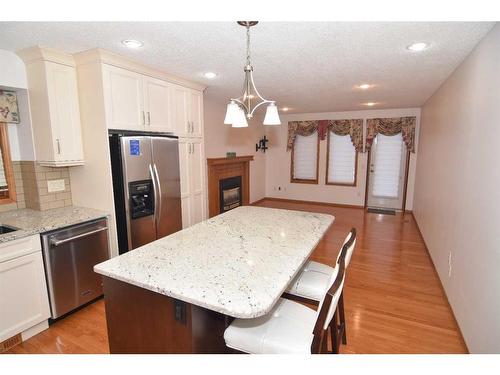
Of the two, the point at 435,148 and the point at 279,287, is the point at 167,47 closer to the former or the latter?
the point at 279,287

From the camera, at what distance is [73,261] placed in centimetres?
227

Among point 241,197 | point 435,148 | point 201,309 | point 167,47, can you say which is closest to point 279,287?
point 201,309

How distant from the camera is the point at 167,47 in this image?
7.18ft

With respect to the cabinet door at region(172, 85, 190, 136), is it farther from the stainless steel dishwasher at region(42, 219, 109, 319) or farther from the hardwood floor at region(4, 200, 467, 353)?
the hardwood floor at region(4, 200, 467, 353)

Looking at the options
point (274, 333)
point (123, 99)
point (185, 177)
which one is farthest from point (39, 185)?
point (274, 333)

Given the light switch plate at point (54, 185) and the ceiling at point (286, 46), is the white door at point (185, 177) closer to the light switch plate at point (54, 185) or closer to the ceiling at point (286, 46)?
the ceiling at point (286, 46)

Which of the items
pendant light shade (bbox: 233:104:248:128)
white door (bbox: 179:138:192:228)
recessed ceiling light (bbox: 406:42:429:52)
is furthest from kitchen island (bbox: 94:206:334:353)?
recessed ceiling light (bbox: 406:42:429:52)

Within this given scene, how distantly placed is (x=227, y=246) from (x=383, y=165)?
5.52 meters

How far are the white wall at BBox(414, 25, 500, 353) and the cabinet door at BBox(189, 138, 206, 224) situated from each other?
2833 mm

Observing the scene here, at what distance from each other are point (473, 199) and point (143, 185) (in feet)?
9.16

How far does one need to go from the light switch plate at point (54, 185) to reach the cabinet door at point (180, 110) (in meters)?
1.29

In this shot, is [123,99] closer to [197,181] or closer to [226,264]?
[197,181]

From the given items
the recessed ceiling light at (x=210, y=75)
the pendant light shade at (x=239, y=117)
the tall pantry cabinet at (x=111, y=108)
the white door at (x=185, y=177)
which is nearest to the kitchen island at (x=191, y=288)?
the pendant light shade at (x=239, y=117)

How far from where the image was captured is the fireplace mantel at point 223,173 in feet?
16.2
